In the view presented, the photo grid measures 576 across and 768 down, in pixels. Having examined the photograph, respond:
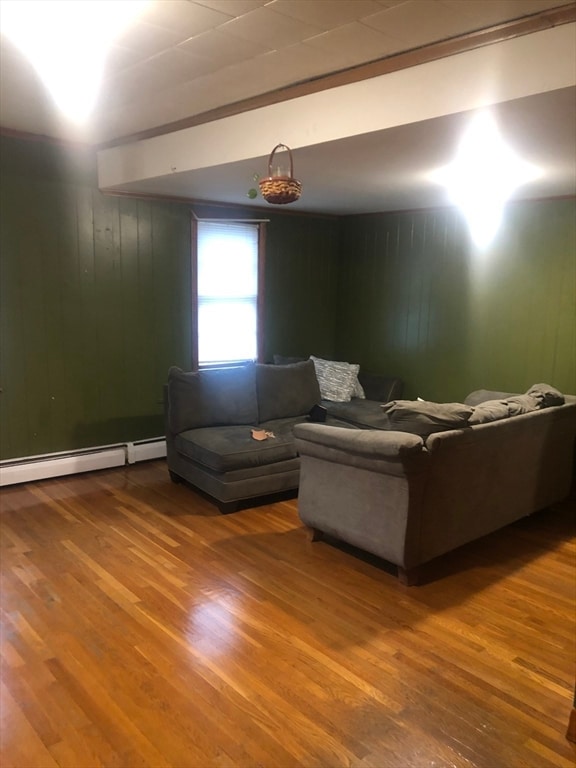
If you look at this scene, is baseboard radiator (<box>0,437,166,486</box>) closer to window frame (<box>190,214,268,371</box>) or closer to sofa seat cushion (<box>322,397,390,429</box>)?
window frame (<box>190,214,268,371</box>)

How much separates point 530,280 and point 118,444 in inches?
145

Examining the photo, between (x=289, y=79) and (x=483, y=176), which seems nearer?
(x=289, y=79)

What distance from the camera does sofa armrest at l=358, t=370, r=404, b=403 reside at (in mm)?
5797

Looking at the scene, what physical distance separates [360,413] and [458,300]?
138 cm

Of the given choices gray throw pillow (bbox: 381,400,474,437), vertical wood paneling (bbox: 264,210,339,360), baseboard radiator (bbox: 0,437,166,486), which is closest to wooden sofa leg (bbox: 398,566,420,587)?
gray throw pillow (bbox: 381,400,474,437)

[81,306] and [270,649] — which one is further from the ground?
[81,306]

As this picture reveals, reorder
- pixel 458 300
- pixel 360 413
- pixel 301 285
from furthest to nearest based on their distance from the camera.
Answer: pixel 301 285 < pixel 458 300 < pixel 360 413

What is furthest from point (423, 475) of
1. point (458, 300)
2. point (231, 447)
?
point (458, 300)

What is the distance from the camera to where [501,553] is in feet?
12.0

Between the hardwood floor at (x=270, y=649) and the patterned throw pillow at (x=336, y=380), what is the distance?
1.87 metres

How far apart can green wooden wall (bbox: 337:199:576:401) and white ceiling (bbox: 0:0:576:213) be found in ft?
2.25

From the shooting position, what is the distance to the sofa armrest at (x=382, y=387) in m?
5.80

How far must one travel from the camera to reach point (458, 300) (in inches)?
215

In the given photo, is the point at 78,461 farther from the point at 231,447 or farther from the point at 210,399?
the point at 231,447
